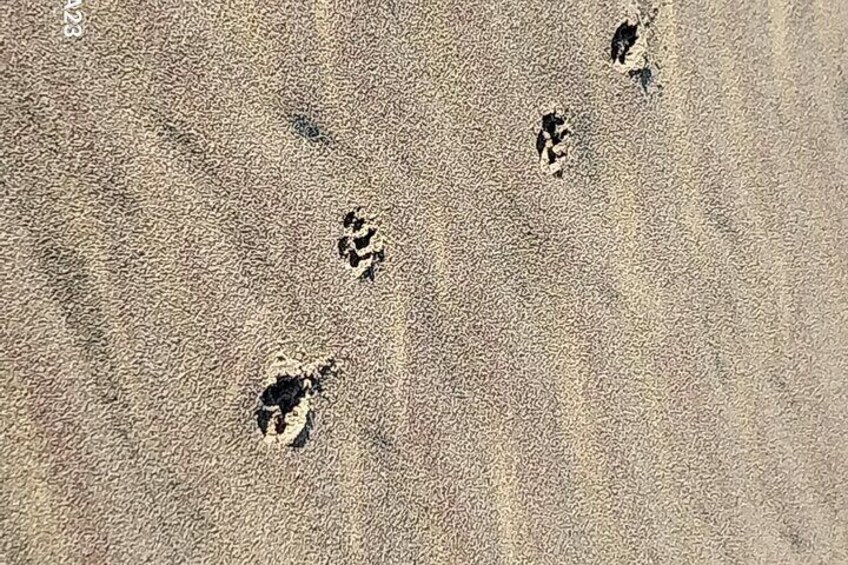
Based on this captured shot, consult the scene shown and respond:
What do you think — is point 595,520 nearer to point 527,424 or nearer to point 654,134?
point 527,424

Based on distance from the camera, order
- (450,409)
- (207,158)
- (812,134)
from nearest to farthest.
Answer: (207,158) → (450,409) → (812,134)

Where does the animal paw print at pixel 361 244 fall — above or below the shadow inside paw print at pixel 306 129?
below

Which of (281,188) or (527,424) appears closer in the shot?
(281,188)

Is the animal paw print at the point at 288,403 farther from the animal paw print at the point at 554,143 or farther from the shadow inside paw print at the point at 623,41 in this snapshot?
the shadow inside paw print at the point at 623,41

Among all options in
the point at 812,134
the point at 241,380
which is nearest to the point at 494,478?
the point at 241,380

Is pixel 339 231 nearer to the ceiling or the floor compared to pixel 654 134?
nearer to the floor

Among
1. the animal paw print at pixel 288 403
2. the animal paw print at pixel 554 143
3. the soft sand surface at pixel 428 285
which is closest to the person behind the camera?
the soft sand surface at pixel 428 285

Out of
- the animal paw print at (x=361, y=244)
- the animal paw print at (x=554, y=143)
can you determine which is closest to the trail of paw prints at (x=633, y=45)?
the animal paw print at (x=554, y=143)

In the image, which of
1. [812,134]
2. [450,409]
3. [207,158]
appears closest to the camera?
[207,158]

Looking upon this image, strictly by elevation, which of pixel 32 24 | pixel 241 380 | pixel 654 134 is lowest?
pixel 241 380
